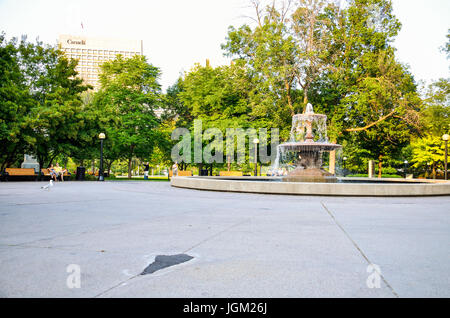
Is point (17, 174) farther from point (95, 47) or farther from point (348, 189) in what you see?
point (95, 47)

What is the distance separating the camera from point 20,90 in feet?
87.1

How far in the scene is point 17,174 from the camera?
25.3 meters

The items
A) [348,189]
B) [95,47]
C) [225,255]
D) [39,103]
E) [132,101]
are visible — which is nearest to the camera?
[225,255]

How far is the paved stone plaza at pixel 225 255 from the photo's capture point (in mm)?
2990

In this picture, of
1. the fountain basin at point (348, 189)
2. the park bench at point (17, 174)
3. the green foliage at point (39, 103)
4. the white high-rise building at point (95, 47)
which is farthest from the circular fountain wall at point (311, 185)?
the white high-rise building at point (95, 47)

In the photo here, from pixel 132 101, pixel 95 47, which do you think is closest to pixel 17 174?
pixel 132 101

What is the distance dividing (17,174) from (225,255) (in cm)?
2634

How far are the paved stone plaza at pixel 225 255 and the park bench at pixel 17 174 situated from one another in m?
19.9

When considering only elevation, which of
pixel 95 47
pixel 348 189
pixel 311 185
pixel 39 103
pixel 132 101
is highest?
pixel 95 47

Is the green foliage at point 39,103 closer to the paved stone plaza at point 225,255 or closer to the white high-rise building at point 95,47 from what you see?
the paved stone plaza at point 225,255

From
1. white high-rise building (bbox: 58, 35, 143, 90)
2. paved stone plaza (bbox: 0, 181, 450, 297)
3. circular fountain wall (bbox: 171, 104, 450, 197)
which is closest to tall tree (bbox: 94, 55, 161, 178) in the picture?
circular fountain wall (bbox: 171, 104, 450, 197)
